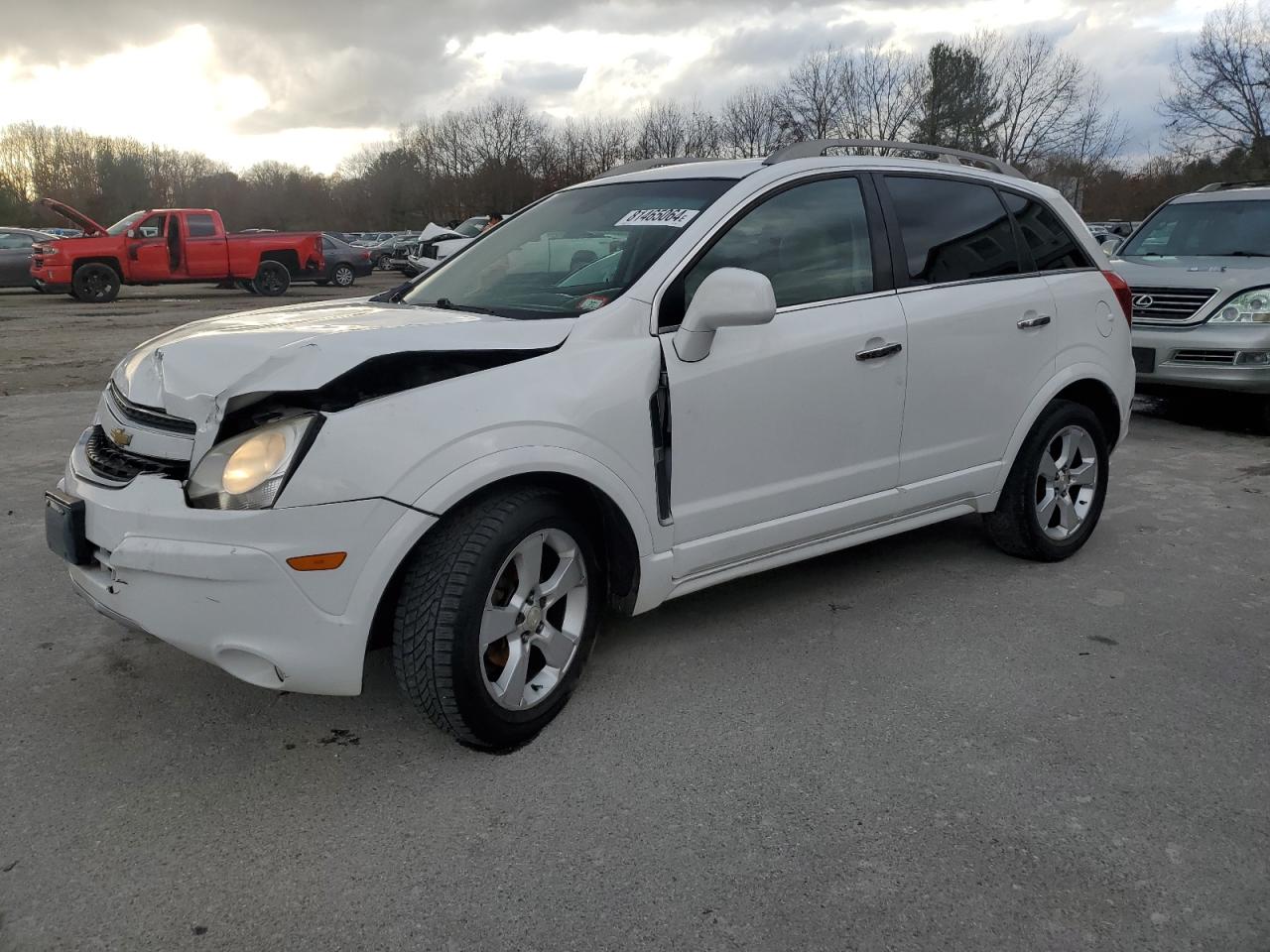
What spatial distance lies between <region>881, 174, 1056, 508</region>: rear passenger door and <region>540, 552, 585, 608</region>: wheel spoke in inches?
57.3

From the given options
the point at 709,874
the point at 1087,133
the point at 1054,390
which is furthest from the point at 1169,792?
the point at 1087,133

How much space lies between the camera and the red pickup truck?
19.0 metres

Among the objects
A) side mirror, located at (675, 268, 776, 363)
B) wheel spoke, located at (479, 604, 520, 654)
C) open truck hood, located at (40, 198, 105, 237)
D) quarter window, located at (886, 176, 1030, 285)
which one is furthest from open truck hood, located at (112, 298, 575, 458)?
open truck hood, located at (40, 198, 105, 237)

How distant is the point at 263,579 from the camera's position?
2467mm

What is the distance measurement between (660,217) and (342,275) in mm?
24175

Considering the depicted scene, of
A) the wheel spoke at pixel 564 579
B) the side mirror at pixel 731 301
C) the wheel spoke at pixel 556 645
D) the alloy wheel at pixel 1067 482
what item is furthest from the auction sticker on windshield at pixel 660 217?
the alloy wheel at pixel 1067 482

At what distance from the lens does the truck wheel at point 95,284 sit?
19094 mm

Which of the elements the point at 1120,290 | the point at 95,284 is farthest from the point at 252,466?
the point at 95,284

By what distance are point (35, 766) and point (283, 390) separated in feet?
4.32

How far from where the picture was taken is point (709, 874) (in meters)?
2.33

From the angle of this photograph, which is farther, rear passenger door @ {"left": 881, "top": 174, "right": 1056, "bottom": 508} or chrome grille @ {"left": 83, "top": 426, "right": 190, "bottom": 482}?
rear passenger door @ {"left": 881, "top": 174, "right": 1056, "bottom": 508}

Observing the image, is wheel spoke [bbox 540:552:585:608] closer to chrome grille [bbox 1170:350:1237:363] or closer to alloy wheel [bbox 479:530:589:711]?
alloy wheel [bbox 479:530:589:711]

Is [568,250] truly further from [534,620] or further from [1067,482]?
[1067,482]

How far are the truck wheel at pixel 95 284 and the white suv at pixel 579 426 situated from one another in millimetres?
18214
